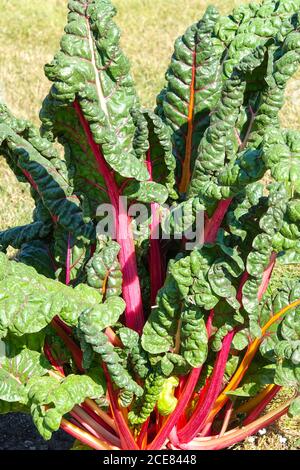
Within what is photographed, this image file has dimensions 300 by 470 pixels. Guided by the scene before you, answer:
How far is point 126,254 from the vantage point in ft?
7.77

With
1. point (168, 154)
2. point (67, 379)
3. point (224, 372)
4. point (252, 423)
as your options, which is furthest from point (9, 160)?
point (252, 423)

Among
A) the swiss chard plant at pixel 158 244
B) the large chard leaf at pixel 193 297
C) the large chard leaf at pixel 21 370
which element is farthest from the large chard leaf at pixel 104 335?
the large chard leaf at pixel 21 370

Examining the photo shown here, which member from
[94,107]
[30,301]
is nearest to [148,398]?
[30,301]

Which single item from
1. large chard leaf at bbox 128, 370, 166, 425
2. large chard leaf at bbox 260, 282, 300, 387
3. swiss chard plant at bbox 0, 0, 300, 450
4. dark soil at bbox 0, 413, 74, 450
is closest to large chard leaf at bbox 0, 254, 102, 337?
swiss chard plant at bbox 0, 0, 300, 450

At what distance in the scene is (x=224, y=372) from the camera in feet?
8.15

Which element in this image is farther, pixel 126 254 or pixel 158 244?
pixel 158 244

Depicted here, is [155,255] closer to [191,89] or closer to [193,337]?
[193,337]

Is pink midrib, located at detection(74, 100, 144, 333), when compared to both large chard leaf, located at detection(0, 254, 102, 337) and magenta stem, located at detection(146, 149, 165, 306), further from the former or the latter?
large chard leaf, located at detection(0, 254, 102, 337)

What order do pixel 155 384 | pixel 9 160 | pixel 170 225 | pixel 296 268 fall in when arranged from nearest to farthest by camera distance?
pixel 170 225 → pixel 155 384 → pixel 9 160 → pixel 296 268

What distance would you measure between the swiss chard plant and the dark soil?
1.18 ft

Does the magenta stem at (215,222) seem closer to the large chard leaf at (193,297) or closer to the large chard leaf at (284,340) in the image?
the large chard leaf at (193,297)

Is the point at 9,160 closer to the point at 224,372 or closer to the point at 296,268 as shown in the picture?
the point at 224,372

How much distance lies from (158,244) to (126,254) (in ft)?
0.55

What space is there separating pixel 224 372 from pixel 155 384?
0.26 metres
